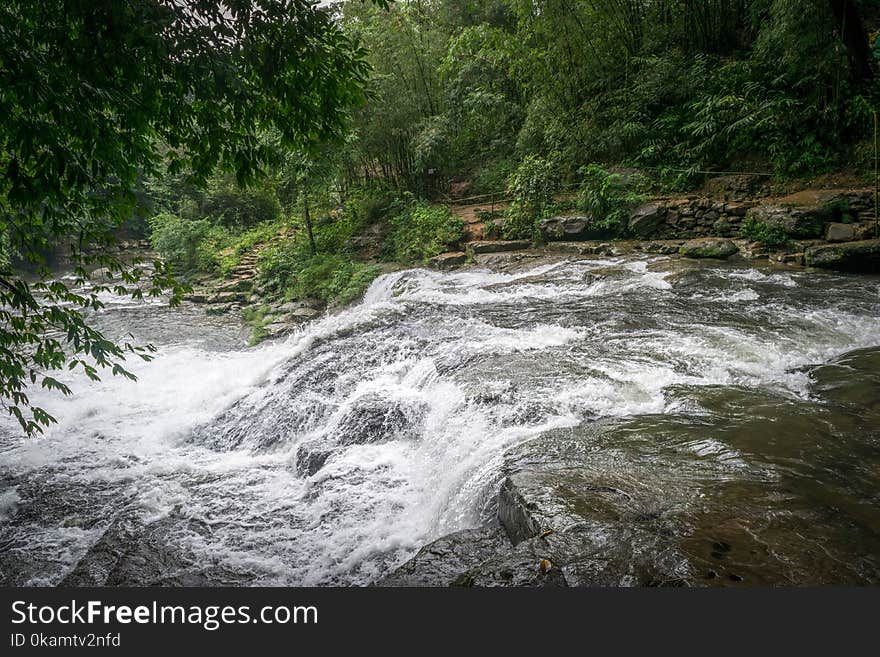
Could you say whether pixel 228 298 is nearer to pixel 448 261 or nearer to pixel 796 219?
pixel 448 261

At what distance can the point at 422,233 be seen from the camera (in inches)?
471

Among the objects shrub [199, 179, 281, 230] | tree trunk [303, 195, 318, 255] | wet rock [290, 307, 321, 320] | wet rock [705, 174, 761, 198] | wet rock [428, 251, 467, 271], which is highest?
shrub [199, 179, 281, 230]

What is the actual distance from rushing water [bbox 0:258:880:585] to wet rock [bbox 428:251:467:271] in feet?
11.0

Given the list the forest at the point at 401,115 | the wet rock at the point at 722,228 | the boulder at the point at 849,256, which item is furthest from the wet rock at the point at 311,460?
the wet rock at the point at 722,228

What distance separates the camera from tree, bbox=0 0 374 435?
5.67 ft

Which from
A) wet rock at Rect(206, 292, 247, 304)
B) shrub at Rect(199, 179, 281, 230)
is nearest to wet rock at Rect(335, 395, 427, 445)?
wet rock at Rect(206, 292, 247, 304)

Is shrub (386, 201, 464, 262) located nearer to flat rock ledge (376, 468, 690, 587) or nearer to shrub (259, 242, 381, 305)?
shrub (259, 242, 381, 305)

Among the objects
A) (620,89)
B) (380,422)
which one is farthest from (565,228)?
(380,422)

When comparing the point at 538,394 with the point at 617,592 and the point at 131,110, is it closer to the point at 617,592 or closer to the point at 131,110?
the point at 617,592

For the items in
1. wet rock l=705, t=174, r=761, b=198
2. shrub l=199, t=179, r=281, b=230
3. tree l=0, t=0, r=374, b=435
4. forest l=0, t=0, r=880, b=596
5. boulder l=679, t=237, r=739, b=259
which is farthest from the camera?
shrub l=199, t=179, r=281, b=230

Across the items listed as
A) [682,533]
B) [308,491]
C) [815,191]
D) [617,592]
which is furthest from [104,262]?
[815,191]

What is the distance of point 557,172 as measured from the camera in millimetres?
12617

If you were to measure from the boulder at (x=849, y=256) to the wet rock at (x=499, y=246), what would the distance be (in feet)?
17.5

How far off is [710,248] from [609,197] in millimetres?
2594
